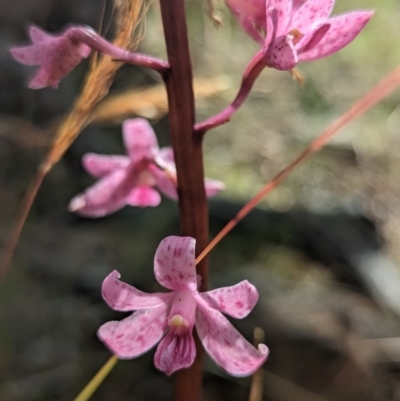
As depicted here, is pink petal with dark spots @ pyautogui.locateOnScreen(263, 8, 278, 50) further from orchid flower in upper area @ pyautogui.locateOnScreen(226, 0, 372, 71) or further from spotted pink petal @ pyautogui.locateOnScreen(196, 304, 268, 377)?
spotted pink petal @ pyautogui.locateOnScreen(196, 304, 268, 377)

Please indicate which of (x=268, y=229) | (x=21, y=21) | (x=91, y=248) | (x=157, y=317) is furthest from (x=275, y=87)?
(x=157, y=317)

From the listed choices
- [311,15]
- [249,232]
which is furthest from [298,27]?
[249,232]

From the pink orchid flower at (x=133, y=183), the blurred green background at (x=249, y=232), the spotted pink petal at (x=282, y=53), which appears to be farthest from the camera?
the blurred green background at (x=249, y=232)

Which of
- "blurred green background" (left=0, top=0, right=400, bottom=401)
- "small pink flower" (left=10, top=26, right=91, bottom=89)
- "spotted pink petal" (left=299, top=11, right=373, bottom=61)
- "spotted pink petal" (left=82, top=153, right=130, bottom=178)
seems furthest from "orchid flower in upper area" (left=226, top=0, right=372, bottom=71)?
"blurred green background" (left=0, top=0, right=400, bottom=401)

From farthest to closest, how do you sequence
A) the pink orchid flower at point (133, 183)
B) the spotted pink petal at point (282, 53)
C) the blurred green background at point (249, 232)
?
the blurred green background at point (249, 232) < the pink orchid flower at point (133, 183) < the spotted pink petal at point (282, 53)

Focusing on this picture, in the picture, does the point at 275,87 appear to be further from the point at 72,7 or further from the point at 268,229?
the point at 72,7

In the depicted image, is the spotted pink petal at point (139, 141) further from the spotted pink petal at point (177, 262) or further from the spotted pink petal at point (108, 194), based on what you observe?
the spotted pink petal at point (177, 262)

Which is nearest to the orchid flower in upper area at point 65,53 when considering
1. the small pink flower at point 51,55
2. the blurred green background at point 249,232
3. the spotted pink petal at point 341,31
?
the small pink flower at point 51,55
